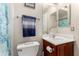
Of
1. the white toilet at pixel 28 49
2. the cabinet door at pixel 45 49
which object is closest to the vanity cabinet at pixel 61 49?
the cabinet door at pixel 45 49

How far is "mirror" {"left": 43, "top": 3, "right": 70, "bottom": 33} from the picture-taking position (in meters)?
1.52

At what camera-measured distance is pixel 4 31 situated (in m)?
1.54

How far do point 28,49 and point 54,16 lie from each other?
54cm

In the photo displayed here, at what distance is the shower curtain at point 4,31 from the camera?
1534 mm

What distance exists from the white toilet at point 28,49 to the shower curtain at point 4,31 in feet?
0.53

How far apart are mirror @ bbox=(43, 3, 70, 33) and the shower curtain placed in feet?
1.60

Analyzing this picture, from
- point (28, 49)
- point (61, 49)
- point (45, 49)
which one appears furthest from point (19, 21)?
point (61, 49)

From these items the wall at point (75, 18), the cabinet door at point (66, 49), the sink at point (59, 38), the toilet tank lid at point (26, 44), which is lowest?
the cabinet door at point (66, 49)

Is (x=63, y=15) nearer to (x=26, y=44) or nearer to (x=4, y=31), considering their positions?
(x=26, y=44)

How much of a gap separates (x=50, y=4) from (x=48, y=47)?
0.55m

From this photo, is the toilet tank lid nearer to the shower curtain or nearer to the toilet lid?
the toilet lid

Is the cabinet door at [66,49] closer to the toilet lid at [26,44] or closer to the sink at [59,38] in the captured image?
the sink at [59,38]

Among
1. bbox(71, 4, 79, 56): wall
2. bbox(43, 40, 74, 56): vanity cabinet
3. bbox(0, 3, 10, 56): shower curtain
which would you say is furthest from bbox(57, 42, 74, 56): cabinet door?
bbox(0, 3, 10, 56): shower curtain

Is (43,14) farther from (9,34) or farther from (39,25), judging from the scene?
(9,34)
